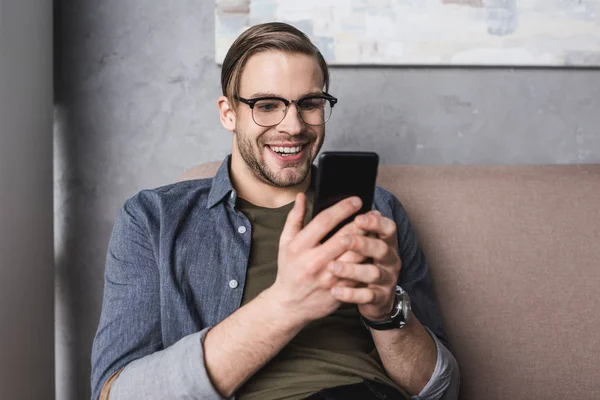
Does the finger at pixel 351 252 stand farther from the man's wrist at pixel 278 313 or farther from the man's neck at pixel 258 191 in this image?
the man's neck at pixel 258 191

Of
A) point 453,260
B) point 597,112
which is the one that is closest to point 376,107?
point 453,260

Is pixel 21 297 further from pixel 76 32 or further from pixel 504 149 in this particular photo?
pixel 504 149

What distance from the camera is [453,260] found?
1418 millimetres

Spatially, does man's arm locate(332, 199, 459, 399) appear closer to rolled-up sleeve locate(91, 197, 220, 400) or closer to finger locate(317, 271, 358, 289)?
finger locate(317, 271, 358, 289)

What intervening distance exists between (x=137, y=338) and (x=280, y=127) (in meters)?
0.49

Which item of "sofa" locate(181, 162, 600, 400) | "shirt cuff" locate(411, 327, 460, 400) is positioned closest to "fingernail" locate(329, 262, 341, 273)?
"shirt cuff" locate(411, 327, 460, 400)

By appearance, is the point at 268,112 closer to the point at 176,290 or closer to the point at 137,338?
the point at 176,290

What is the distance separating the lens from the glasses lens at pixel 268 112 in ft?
4.04

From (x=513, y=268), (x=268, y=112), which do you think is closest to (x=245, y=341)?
(x=268, y=112)

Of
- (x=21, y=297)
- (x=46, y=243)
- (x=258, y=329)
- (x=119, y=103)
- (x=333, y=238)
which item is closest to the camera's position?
(x=333, y=238)

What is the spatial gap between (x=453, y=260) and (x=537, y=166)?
0.36 m

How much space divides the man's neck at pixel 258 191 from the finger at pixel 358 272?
1.56 ft

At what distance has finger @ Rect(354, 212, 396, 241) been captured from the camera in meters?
0.85

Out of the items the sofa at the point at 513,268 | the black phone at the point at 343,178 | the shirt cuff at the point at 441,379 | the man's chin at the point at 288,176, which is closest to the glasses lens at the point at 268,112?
the man's chin at the point at 288,176
